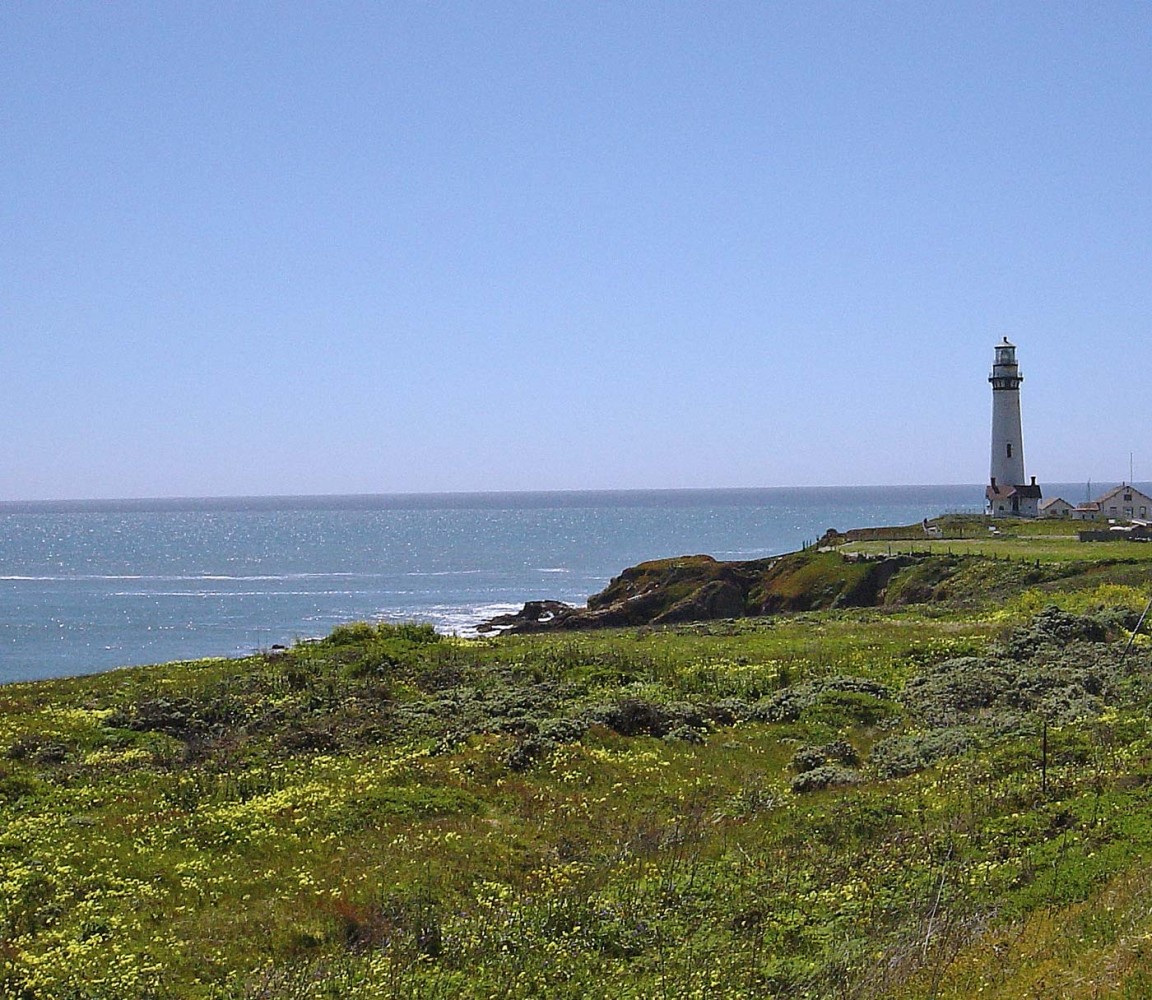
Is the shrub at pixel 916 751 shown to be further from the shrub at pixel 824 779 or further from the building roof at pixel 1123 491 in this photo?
the building roof at pixel 1123 491

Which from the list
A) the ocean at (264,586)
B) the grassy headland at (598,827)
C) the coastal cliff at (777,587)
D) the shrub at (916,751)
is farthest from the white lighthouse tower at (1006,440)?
the shrub at (916,751)

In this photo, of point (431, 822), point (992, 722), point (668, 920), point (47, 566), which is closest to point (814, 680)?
point (992, 722)

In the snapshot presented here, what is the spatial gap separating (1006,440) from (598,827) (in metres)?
88.1

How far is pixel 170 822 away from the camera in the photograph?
59.1 ft

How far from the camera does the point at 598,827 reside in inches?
703

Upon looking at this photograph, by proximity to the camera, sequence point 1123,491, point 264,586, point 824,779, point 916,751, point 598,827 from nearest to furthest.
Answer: point 598,827
point 824,779
point 916,751
point 1123,491
point 264,586

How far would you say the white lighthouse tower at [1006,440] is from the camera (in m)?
93.8

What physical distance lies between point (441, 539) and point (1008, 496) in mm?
123517

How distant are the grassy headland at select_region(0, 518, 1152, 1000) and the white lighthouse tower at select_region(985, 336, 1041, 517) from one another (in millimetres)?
64050

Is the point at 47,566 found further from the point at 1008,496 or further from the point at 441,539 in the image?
the point at 1008,496

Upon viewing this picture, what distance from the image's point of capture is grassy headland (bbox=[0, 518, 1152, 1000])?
11.9 metres

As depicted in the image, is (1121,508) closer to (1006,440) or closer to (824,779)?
(1006,440)

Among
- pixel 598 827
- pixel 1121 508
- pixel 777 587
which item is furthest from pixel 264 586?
pixel 598 827

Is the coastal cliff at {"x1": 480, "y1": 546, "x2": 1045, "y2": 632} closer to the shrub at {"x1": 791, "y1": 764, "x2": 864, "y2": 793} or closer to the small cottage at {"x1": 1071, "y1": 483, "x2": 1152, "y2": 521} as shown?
the shrub at {"x1": 791, "y1": 764, "x2": 864, "y2": 793}
